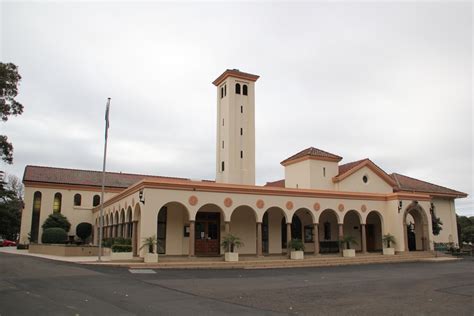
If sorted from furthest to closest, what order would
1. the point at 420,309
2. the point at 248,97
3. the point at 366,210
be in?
the point at 248,97 → the point at 366,210 → the point at 420,309

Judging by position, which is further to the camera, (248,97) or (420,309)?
(248,97)

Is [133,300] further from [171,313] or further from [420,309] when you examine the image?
[420,309]

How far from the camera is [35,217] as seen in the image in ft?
147

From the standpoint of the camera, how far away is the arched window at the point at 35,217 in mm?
44375

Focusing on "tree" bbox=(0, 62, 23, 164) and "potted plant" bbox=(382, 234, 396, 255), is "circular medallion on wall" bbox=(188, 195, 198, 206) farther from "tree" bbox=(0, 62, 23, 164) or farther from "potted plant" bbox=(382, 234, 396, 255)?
"potted plant" bbox=(382, 234, 396, 255)

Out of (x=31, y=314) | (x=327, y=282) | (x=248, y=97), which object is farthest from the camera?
(x=248, y=97)

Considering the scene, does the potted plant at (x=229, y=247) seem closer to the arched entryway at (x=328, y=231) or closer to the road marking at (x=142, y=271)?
the road marking at (x=142, y=271)

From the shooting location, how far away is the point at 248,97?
3553cm

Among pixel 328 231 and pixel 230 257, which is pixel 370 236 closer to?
pixel 328 231

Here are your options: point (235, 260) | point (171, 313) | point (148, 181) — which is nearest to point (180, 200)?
point (148, 181)

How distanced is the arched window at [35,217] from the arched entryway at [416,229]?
118 feet

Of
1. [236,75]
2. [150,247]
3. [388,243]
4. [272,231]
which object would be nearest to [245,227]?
[272,231]

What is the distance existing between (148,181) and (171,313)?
13458mm

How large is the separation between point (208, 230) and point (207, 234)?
254mm
